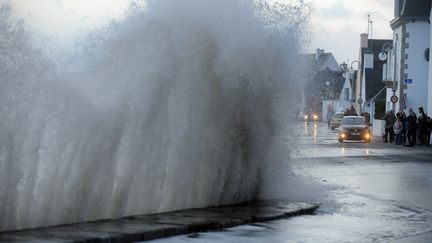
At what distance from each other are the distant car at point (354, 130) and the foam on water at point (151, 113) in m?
34.8

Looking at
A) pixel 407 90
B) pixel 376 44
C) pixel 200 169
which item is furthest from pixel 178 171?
pixel 376 44

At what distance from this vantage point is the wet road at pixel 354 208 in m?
11.1

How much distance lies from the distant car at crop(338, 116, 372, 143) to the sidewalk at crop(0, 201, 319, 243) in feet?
119

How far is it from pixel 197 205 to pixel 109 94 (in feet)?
8.83

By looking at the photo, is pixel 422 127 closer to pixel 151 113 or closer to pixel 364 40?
pixel 151 113

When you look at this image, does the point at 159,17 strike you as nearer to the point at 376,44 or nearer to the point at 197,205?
the point at 197,205

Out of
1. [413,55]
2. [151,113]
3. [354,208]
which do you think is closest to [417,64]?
[413,55]

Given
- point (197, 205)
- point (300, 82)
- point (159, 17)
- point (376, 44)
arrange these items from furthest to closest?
1. point (376, 44)
2. point (300, 82)
3. point (197, 205)
4. point (159, 17)

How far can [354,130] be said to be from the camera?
5022 centimetres

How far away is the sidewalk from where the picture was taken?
32.0 ft

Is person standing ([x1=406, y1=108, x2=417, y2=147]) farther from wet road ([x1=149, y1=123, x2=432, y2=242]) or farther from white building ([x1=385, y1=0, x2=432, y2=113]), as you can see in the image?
white building ([x1=385, y1=0, x2=432, y2=113])

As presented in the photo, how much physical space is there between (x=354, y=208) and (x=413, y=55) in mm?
51870

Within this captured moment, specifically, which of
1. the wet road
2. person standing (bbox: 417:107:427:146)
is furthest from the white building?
the wet road

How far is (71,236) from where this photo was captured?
32.0 ft
